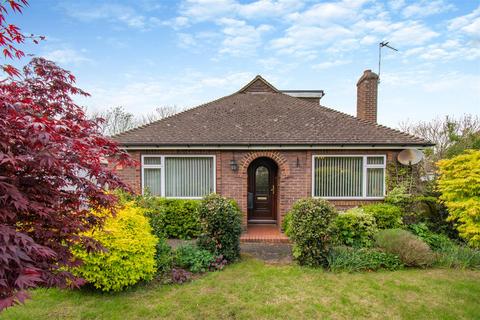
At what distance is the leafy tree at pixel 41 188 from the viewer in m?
1.92

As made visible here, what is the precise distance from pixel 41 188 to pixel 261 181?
842 cm

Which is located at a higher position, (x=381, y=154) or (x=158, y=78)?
(x=158, y=78)

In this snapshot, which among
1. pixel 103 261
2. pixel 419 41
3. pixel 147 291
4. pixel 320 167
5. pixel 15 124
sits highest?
pixel 419 41

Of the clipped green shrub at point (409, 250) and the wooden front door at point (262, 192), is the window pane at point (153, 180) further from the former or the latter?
the clipped green shrub at point (409, 250)

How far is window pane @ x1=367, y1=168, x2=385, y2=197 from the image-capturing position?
360 inches

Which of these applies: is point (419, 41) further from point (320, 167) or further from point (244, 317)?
point (244, 317)

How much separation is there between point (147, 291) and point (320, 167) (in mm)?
6972

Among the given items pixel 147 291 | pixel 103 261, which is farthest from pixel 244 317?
pixel 103 261

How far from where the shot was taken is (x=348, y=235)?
7.39 metres

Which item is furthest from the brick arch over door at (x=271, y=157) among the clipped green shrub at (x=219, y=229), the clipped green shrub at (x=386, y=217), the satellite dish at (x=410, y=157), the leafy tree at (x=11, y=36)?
the leafy tree at (x=11, y=36)

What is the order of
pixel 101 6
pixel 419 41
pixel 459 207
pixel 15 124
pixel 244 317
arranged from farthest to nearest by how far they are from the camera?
pixel 419 41, pixel 101 6, pixel 459 207, pixel 244 317, pixel 15 124

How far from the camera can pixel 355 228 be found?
294 inches

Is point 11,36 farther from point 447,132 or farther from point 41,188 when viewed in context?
point 447,132

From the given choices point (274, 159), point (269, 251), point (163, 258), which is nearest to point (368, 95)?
point (274, 159)
